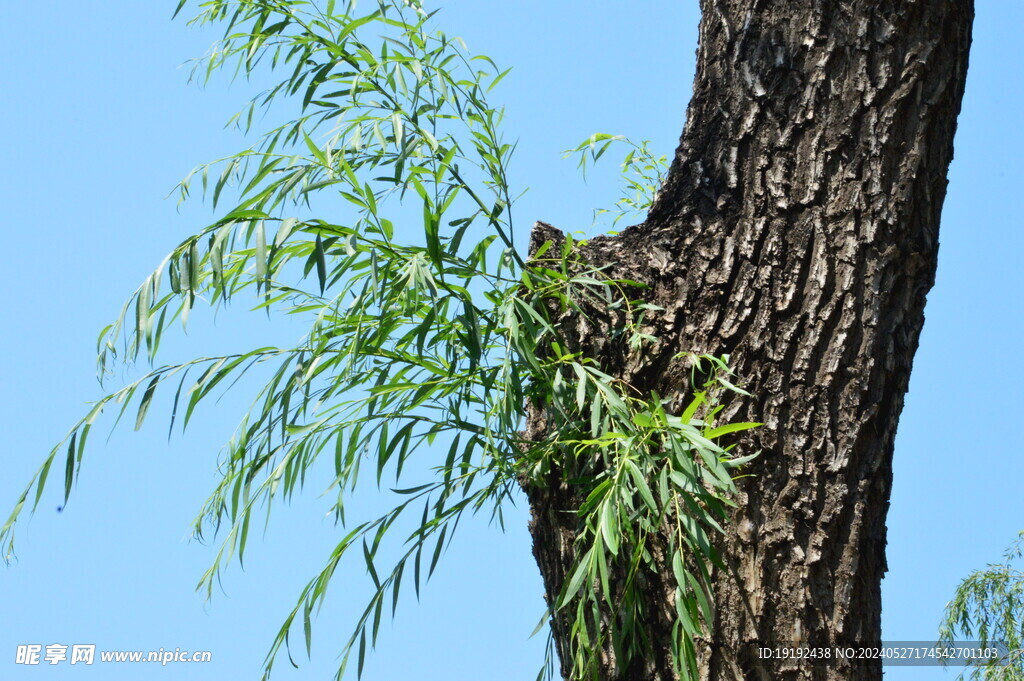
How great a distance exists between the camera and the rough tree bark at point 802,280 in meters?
1.32

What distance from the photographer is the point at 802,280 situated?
4.52 ft

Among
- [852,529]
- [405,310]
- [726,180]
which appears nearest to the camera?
[405,310]

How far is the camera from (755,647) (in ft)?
4.25

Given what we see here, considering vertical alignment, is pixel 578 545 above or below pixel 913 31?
below

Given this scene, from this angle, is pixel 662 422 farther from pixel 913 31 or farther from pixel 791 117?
pixel 913 31

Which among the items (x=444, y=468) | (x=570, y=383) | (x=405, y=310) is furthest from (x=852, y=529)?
(x=405, y=310)

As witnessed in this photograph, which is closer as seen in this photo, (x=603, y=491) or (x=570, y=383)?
(x=603, y=491)

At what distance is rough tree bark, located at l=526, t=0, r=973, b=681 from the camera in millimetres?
1324

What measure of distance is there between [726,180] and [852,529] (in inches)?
20.0

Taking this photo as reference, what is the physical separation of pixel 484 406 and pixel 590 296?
0.23 metres

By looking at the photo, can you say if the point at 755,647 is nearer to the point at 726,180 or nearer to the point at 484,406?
the point at 484,406

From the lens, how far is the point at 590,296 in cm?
145

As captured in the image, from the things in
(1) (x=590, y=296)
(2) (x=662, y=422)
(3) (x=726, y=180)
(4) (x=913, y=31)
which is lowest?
(2) (x=662, y=422)

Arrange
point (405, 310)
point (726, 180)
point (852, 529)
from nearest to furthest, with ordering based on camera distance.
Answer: point (405, 310)
point (852, 529)
point (726, 180)
